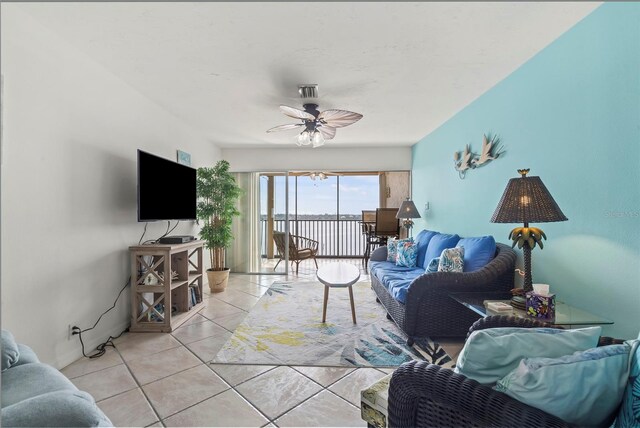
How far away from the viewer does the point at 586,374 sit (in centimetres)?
79

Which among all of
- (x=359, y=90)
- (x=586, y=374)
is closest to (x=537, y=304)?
A: (x=586, y=374)

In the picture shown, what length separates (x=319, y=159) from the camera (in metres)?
5.14

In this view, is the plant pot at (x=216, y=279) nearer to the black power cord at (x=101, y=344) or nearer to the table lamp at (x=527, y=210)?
the black power cord at (x=101, y=344)

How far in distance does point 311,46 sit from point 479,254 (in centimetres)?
218

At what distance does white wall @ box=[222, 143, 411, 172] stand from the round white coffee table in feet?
7.13

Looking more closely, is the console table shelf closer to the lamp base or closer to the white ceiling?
the white ceiling

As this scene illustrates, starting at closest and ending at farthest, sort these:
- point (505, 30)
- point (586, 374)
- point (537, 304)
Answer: point (586, 374)
point (537, 304)
point (505, 30)

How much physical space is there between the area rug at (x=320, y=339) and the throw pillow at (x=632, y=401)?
1.30 meters

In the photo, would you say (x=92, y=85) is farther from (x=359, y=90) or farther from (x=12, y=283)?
(x=359, y=90)

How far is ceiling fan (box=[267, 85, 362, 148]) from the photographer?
2.53m

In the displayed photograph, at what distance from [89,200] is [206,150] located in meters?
2.41

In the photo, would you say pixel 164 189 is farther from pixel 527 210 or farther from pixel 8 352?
pixel 527 210

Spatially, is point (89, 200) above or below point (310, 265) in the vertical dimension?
above

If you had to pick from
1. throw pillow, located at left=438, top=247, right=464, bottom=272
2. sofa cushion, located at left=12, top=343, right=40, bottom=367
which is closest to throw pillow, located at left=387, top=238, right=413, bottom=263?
throw pillow, located at left=438, top=247, right=464, bottom=272
